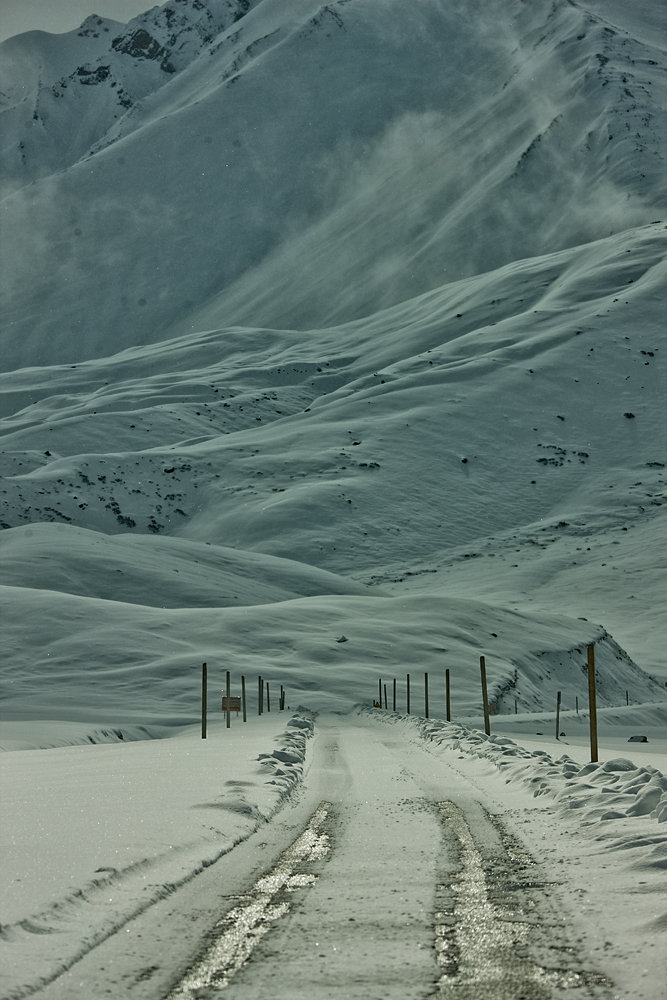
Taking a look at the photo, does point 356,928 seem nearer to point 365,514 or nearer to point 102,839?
point 102,839

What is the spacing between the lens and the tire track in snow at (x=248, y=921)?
538 centimetres

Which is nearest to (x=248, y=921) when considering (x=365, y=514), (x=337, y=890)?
(x=337, y=890)

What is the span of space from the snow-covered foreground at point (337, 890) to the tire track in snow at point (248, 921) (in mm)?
20

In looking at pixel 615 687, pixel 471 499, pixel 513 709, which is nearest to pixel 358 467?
pixel 471 499

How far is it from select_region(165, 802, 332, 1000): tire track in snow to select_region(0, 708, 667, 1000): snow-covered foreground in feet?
0.06

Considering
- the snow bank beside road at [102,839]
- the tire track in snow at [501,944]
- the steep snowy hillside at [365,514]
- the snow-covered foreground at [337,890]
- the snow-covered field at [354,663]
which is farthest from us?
the steep snowy hillside at [365,514]

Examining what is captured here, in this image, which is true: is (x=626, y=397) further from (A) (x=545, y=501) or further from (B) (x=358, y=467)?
(B) (x=358, y=467)

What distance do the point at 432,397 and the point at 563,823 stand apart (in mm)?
145087

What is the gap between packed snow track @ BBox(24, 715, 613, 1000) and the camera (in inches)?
207

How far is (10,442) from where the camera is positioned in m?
157

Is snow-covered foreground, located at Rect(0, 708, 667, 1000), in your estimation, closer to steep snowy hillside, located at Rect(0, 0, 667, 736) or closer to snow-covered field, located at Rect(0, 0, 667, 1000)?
snow-covered field, located at Rect(0, 0, 667, 1000)

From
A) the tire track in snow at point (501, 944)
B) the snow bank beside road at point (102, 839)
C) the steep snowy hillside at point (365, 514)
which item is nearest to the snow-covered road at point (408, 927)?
the tire track in snow at point (501, 944)

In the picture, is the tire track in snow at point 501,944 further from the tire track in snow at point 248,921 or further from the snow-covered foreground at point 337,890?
the tire track in snow at point 248,921

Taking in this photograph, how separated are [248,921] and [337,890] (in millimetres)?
1049
